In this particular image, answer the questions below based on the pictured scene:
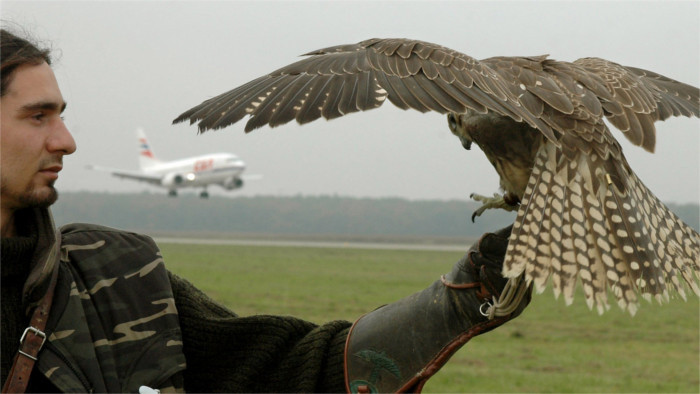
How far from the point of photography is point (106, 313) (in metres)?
2.20

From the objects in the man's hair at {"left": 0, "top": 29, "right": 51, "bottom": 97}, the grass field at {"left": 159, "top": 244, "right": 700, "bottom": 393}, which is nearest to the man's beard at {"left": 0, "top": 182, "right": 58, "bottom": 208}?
the man's hair at {"left": 0, "top": 29, "right": 51, "bottom": 97}

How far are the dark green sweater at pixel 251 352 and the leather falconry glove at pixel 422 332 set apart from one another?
7cm

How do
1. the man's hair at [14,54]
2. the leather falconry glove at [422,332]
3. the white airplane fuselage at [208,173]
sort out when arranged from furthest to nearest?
the white airplane fuselage at [208,173], the leather falconry glove at [422,332], the man's hair at [14,54]

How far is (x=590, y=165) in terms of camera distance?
300cm

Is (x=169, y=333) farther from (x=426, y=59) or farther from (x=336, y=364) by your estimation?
(x=426, y=59)

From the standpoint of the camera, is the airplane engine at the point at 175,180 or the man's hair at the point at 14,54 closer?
the man's hair at the point at 14,54

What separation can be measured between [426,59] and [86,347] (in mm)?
1658

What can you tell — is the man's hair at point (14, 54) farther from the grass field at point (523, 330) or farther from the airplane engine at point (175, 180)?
the airplane engine at point (175, 180)

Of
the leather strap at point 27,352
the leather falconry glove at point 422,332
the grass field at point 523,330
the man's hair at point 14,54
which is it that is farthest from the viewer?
the grass field at point 523,330

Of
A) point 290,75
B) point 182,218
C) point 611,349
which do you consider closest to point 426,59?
point 290,75

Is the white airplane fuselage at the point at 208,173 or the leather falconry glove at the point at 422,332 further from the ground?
the leather falconry glove at the point at 422,332

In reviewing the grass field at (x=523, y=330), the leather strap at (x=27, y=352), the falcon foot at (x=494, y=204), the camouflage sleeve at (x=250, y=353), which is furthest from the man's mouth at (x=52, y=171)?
the grass field at (x=523, y=330)

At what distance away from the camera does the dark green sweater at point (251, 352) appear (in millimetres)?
2434

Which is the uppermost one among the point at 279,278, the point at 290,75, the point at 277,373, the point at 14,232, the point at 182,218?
the point at 290,75
